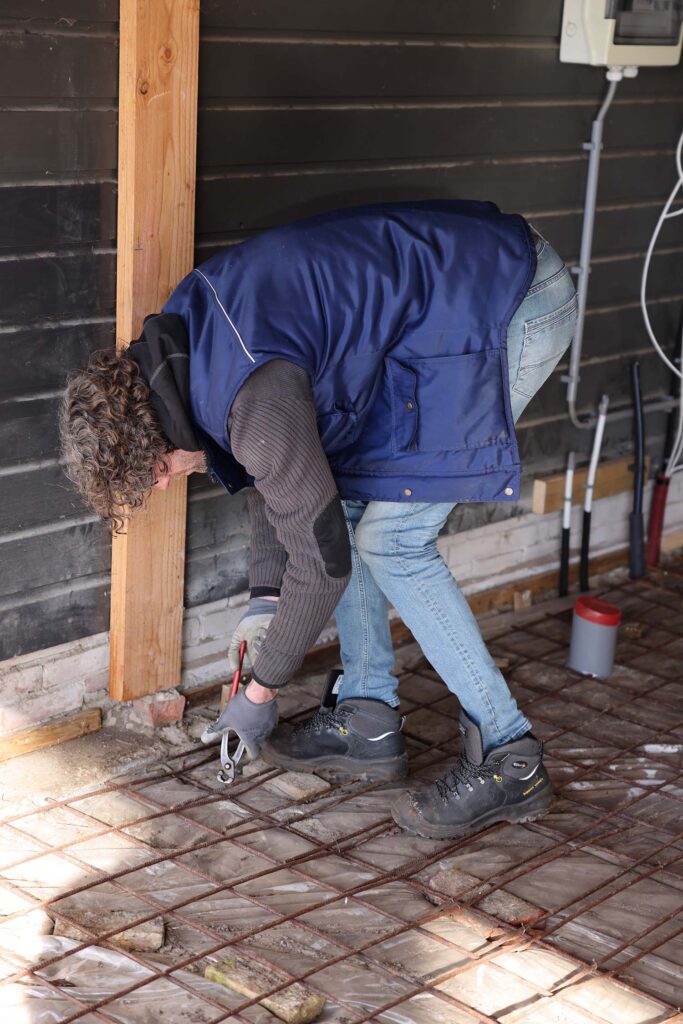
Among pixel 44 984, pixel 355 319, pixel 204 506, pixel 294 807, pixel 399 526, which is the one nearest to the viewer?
pixel 44 984

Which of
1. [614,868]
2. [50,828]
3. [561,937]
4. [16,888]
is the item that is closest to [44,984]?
[16,888]

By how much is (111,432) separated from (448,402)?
661 millimetres

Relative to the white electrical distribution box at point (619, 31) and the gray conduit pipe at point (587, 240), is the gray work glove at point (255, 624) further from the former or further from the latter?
the white electrical distribution box at point (619, 31)

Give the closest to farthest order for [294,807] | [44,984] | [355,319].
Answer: [44,984] < [355,319] < [294,807]

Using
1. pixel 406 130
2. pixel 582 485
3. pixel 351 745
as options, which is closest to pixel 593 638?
pixel 582 485

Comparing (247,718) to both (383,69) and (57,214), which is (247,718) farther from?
(383,69)

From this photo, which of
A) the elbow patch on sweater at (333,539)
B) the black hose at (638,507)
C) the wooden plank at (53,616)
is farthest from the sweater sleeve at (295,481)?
the black hose at (638,507)

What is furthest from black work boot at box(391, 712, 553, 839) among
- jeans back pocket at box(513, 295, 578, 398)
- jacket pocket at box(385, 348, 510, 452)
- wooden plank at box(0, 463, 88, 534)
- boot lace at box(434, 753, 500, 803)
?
wooden plank at box(0, 463, 88, 534)

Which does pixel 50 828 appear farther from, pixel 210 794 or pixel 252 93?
pixel 252 93

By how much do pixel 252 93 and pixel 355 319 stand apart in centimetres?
83

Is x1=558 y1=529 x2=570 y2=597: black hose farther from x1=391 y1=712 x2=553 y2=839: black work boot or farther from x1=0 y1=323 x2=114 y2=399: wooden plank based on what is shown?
x1=0 y1=323 x2=114 y2=399: wooden plank

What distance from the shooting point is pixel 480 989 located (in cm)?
219

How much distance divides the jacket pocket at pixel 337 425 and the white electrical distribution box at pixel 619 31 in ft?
5.49

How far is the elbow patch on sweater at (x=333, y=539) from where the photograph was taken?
2.17 m
